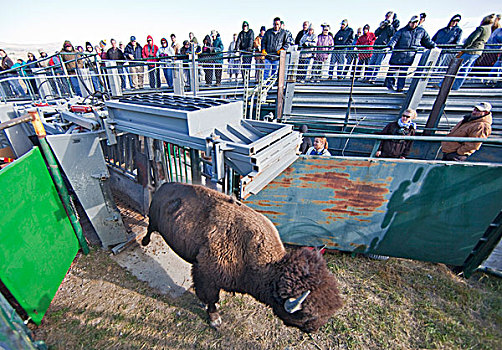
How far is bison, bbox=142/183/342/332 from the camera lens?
91.8 inches

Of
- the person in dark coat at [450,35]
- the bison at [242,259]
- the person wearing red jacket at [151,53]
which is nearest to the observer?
the bison at [242,259]

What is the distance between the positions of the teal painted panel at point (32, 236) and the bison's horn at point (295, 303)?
3258mm

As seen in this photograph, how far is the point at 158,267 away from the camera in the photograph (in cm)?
402

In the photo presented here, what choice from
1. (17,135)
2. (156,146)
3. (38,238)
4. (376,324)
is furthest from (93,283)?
(376,324)

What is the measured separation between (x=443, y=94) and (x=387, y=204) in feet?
18.9

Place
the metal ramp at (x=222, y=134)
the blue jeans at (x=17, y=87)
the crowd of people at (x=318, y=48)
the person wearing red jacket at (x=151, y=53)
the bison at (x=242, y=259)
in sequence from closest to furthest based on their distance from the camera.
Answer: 1. the metal ramp at (x=222, y=134)
2. the bison at (x=242, y=259)
3. the crowd of people at (x=318, y=48)
4. the person wearing red jacket at (x=151, y=53)
5. the blue jeans at (x=17, y=87)

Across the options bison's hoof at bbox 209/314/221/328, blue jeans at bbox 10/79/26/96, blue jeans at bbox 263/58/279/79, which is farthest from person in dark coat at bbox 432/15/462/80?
blue jeans at bbox 10/79/26/96

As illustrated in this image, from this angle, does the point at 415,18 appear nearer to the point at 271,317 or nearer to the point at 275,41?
the point at 275,41

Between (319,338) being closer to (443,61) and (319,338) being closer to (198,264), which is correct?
(198,264)

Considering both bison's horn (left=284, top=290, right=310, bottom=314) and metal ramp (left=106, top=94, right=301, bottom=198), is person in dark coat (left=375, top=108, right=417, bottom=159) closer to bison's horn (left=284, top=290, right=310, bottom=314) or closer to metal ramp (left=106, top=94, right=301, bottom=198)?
metal ramp (left=106, top=94, right=301, bottom=198)

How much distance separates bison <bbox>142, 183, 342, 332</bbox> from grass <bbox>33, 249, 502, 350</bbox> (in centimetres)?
48

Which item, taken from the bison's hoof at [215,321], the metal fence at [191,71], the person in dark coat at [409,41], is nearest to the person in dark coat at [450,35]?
the metal fence at [191,71]

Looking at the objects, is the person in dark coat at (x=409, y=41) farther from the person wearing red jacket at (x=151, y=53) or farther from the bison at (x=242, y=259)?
the person wearing red jacket at (x=151, y=53)

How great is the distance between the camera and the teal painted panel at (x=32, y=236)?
2.60 metres
